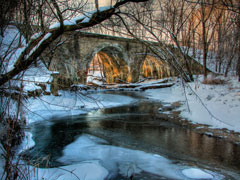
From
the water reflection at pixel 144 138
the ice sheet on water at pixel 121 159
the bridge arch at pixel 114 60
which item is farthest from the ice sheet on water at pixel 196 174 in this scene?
the bridge arch at pixel 114 60

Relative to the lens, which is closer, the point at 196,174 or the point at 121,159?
the point at 196,174

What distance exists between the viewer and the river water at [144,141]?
3535 mm

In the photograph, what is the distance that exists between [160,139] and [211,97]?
4706 mm

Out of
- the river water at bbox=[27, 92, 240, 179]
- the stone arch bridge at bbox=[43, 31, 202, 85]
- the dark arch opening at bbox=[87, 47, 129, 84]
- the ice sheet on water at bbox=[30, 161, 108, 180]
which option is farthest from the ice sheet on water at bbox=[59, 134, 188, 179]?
the dark arch opening at bbox=[87, 47, 129, 84]

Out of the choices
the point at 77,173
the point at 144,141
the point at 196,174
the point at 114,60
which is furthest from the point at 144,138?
the point at 114,60

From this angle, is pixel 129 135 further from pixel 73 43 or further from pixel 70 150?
pixel 73 43

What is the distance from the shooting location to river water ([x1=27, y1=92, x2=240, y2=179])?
3.54 meters

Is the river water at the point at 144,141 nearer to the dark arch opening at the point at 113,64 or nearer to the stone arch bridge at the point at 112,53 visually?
the stone arch bridge at the point at 112,53

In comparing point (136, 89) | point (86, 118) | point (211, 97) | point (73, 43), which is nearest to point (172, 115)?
point (211, 97)

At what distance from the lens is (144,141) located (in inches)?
Answer: 190

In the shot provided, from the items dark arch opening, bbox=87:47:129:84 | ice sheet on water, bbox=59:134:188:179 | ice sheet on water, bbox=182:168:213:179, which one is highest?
dark arch opening, bbox=87:47:129:84

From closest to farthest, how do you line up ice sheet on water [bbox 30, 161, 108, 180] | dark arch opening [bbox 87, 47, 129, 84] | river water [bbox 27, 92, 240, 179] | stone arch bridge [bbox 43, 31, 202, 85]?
1. ice sheet on water [bbox 30, 161, 108, 180]
2. river water [bbox 27, 92, 240, 179]
3. stone arch bridge [bbox 43, 31, 202, 85]
4. dark arch opening [bbox 87, 47, 129, 84]

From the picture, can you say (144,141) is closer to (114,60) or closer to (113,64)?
(114,60)

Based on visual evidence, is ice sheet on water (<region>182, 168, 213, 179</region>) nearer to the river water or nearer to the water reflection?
the river water
